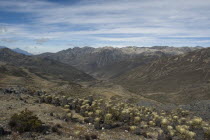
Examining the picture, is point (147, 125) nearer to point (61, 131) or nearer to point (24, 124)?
point (61, 131)

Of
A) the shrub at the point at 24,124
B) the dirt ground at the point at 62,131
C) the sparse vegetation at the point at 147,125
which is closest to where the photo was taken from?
the dirt ground at the point at 62,131

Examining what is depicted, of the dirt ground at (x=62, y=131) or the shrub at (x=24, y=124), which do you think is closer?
the dirt ground at (x=62, y=131)

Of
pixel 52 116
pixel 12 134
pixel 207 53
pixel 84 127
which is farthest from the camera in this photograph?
pixel 207 53

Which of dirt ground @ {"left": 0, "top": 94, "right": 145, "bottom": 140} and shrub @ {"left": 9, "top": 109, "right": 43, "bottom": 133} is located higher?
shrub @ {"left": 9, "top": 109, "right": 43, "bottom": 133}

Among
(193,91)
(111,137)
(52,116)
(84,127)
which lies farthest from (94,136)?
(193,91)

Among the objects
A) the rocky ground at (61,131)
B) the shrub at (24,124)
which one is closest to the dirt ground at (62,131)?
the rocky ground at (61,131)

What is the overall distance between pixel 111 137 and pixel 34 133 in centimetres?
668

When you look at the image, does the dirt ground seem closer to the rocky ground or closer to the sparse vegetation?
the rocky ground

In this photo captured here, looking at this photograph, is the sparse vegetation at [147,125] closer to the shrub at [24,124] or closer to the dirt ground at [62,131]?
the dirt ground at [62,131]

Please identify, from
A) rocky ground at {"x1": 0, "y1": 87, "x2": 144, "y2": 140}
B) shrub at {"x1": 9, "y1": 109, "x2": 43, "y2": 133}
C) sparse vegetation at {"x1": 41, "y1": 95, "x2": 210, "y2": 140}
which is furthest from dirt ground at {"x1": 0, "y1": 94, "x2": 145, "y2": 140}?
sparse vegetation at {"x1": 41, "y1": 95, "x2": 210, "y2": 140}

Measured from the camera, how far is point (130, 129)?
21891 mm

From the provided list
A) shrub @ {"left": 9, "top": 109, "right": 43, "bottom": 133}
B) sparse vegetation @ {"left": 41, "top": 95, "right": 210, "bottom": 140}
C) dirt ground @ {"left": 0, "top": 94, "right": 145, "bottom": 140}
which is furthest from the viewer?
sparse vegetation @ {"left": 41, "top": 95, "right": 210, "bottom": 140}

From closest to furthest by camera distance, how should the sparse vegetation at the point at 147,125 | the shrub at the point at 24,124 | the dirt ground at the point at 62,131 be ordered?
1. the dirt ground at the point at 62,131
2. the shrub at the point at 24,124
3. the sparse vegetation at the point at 147,125

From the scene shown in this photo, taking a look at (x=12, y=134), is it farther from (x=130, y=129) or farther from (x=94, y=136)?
(x=130, y=129)
